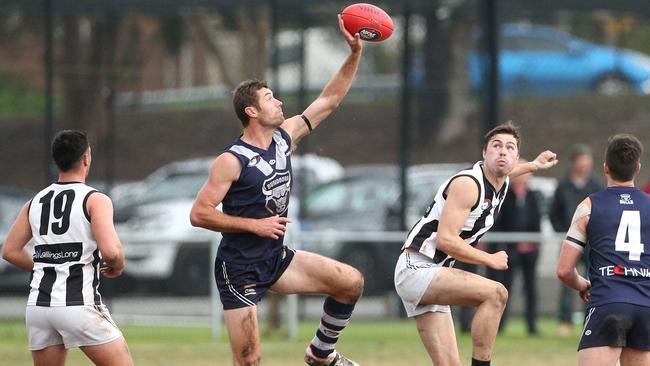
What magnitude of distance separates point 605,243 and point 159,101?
31.8 ft

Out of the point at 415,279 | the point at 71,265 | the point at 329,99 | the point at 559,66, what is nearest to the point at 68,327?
the point at 71,265

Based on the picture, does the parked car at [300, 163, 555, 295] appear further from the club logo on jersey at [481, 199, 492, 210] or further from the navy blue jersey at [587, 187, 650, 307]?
the navy blue jersey at [587, 187, 650, 307]

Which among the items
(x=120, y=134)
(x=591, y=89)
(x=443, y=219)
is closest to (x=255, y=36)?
(x=120, y=134)

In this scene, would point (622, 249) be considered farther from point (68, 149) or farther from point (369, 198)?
point (369, 198)

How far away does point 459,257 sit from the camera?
8.06 meters

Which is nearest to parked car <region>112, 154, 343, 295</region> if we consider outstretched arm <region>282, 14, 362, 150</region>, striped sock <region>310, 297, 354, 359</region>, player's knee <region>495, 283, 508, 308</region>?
outstretched arm <region>282, 14, 362, 150</region>

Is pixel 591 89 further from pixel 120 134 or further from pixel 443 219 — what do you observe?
pixel 443 219

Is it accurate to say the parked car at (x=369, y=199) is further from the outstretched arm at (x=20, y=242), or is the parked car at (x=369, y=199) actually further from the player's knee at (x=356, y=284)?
the outstretched arm at (x=20, y=242)

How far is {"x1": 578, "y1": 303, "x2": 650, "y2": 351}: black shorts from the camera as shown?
737cm

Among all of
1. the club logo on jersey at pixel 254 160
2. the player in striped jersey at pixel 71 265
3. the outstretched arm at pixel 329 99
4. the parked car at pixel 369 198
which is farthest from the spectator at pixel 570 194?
the player in striped jersey at pixel 71 265

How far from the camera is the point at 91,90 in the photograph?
631 inches

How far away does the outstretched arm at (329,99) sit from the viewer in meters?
8.77

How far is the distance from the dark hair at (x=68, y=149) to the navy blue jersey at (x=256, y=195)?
113 centimetres

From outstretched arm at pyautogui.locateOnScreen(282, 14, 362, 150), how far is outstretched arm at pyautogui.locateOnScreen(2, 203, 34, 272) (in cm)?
193
